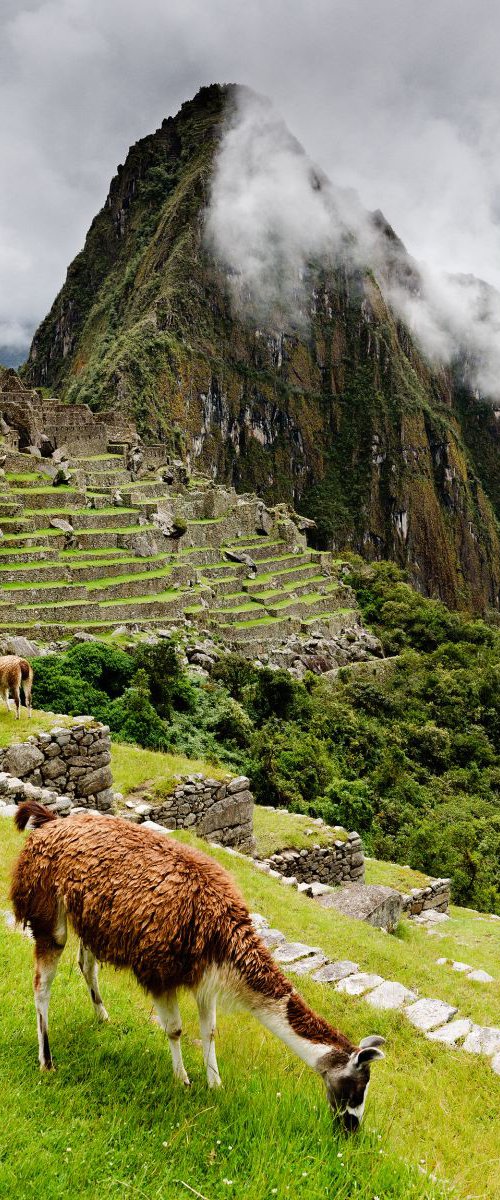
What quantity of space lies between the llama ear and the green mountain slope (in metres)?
121

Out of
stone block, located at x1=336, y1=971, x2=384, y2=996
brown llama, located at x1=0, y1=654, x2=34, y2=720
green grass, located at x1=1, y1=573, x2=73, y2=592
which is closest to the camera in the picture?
stone block, located at x1=336, y1=971, x2=384, y2=996

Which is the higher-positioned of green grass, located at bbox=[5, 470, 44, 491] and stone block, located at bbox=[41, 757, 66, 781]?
green grass, located at bbox=[5, 470, 44, 491]

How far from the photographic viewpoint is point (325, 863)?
35.3 ft

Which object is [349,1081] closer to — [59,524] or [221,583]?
[59,524]

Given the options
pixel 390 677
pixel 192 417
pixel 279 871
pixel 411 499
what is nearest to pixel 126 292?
pixel 192 417

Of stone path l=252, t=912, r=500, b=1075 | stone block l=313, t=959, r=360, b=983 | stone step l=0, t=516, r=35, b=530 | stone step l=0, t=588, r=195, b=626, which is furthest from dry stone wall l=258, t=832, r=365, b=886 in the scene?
stone step l=0, t=516, r=35, b=530

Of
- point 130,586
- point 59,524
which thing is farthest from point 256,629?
point 59,524

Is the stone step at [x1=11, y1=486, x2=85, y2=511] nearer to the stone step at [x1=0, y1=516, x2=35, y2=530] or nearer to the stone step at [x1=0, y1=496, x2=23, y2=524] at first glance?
the stone step at [x1=0, y1=496, x2=23, y2=524]

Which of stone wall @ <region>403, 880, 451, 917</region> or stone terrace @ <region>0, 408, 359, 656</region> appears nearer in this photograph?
stone wall @ <region>403, 880, 451, 917</region>

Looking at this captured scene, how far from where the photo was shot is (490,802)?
23328 mm

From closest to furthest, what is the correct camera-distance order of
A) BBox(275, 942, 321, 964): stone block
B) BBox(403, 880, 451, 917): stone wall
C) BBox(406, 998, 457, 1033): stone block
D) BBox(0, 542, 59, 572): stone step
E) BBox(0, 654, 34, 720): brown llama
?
BBox(406, 998, 457, 1033): stone block → BBox(275, 942, 321, 964): stone block → BBox(0, 654, 34, 720): brown llama → BBox(403, 880, 451, 917): stone wall → BBox(0, 542, 59, 572): stone step

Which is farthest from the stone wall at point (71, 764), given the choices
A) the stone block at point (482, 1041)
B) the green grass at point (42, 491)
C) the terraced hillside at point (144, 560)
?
the green grass at point (42, 491)

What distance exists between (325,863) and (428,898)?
207 cm

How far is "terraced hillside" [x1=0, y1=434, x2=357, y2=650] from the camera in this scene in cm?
2473
